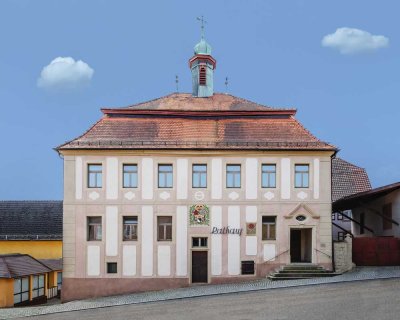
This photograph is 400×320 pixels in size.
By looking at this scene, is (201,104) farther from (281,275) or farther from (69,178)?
(281,275)

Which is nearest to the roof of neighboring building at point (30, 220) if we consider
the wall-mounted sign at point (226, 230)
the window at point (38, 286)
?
the window at point (38, 286)

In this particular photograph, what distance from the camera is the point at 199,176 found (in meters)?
31.4

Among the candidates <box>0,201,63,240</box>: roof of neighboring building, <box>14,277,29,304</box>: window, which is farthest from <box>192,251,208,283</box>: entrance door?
<box>0,201,63,240</box>: roof of neighboring building

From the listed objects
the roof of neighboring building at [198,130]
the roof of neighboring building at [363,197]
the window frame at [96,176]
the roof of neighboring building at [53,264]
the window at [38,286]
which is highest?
the roof of neighboring building at [198,130]

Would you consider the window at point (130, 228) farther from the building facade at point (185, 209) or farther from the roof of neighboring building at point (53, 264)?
the roof of neighboring building at point (53, 264)

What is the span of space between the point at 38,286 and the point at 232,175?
15570 mm

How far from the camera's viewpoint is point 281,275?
2989cm

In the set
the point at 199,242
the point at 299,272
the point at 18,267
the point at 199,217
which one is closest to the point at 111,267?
the point at 199,242

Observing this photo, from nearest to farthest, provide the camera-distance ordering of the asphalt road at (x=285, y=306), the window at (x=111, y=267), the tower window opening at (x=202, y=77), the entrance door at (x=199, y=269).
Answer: the asphalt road at (x=285, y=306) < the window at (x=111, y=267) < the entrance door at (x=199, y=269) < the tower window opening at (x=202, y=77)

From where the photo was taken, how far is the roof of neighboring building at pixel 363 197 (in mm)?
32475

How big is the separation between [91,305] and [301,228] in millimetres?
11380

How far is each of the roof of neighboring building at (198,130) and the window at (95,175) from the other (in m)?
1.09

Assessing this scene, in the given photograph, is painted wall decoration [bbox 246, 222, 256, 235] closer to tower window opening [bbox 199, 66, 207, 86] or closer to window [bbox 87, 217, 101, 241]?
window [bbox 87, 217, 101, 241]

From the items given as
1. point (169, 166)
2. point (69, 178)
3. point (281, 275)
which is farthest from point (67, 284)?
point (281, 275)
